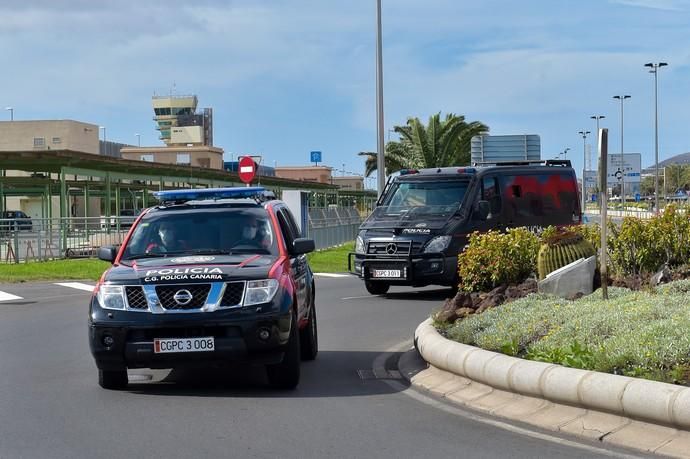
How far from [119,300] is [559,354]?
3.84 metres

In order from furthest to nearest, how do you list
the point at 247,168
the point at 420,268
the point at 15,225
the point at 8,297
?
the point at 15,225 → the point at 247,168 → the point at 8,297 → the point at 420,268

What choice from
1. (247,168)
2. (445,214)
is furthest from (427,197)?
(247,168)

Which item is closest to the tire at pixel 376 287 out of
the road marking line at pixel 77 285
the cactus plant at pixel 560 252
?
the cactus plant at pixel 560 252

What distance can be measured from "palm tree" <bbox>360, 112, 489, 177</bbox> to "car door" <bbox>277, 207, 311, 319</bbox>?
118 feet

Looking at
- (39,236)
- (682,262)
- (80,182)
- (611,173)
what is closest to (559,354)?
(682,262)

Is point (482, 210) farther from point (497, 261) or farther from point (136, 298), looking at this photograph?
point (136, 298)

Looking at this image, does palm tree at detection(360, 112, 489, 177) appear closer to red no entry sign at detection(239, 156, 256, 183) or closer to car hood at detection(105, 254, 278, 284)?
red no entry sign at detection(239, 156, 256, 183)

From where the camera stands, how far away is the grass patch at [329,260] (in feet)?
98.3

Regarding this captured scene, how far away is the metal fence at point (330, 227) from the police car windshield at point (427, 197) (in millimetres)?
16211

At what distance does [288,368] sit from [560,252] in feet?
17.3

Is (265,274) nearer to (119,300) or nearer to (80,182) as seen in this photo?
(119,300)

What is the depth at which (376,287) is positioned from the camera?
1981cm

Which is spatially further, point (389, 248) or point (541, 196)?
point (541, 196)

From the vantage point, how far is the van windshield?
19312 mm
